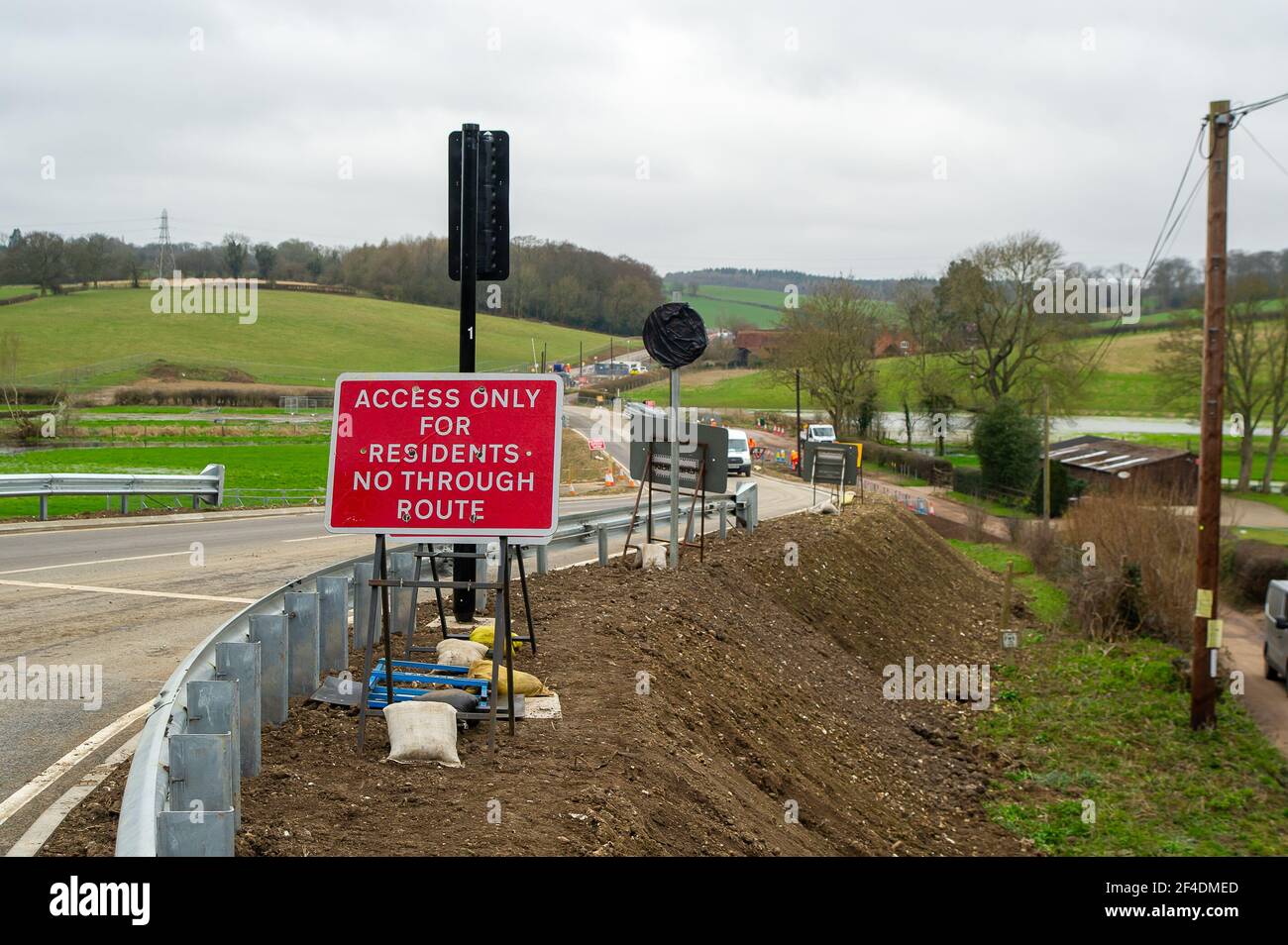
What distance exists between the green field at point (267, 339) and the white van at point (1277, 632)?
175 ft

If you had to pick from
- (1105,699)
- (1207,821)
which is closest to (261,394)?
(1105,699)

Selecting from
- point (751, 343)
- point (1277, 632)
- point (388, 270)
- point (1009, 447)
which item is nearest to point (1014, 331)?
point (1009, 447)

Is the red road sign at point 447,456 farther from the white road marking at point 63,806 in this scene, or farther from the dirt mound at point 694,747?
the white road marking at point 63,806

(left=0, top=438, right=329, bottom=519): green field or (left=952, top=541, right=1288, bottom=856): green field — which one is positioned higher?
(left=0, top=438, right=329, bottom=519): green field

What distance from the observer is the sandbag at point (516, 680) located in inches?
316

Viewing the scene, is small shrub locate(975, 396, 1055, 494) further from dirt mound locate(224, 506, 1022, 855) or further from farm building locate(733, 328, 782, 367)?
dirt mound locate(224, 506, 1022, 855)

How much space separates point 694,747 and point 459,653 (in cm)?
191

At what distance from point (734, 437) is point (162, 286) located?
53054mm

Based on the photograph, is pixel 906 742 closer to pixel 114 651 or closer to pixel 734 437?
pixel 114 651

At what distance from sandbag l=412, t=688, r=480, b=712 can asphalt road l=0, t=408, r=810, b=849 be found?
2.13 metres

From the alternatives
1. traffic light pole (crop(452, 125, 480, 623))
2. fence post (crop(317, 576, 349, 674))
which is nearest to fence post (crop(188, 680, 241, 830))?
fence post (crop(317, 576, 349, 674))

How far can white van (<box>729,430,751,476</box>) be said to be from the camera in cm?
4659

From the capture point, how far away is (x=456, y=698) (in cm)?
759

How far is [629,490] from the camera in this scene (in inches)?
1688
